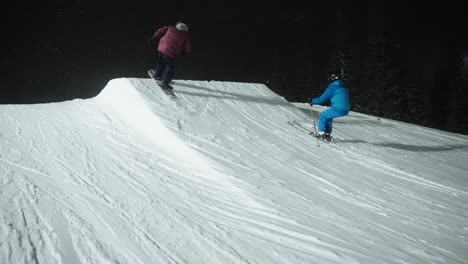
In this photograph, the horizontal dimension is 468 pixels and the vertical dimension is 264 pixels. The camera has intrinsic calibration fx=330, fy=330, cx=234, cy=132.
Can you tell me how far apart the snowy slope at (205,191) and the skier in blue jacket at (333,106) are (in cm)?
45

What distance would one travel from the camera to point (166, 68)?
8562 millimetres

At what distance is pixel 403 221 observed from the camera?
4.27 m

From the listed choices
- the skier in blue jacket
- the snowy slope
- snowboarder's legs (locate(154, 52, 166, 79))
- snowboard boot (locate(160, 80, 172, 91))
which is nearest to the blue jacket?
the skier in blue jacket

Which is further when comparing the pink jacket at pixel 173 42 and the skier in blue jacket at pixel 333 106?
the pink jacket at pixel 173 42

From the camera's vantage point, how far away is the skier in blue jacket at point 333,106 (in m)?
7.47

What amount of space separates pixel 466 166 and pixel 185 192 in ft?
21.1

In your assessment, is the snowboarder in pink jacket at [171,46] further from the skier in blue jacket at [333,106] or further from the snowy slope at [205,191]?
the skier in blue jacket at [333,106]

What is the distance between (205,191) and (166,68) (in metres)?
5.00

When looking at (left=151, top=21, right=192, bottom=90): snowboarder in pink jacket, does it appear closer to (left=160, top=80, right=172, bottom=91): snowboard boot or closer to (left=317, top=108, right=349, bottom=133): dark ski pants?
(left=160, top=80, right=172, bottom=91): snowboard boot

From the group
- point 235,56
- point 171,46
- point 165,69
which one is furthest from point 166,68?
point 235,56

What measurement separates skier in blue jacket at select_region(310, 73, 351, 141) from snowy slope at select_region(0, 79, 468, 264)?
446 millimetres

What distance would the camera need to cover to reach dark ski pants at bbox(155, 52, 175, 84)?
8.52 meters

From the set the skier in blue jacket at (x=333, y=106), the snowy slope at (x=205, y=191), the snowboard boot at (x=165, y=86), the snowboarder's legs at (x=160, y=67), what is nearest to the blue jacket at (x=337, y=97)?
the skier in blue jacket at (x=333, y=106)

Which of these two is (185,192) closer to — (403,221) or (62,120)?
(403,221)
